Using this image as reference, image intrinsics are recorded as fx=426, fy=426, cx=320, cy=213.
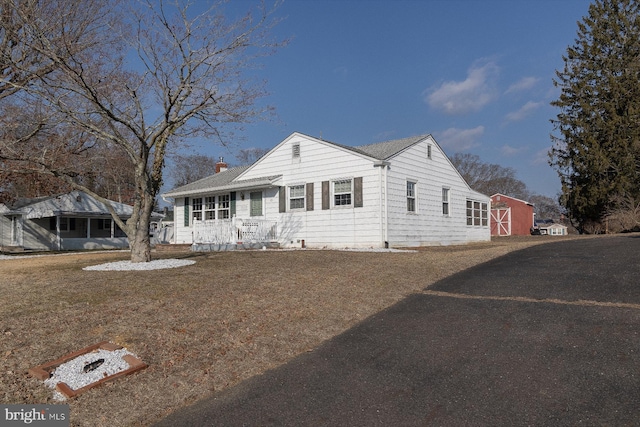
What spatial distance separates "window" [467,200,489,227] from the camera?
21672mm

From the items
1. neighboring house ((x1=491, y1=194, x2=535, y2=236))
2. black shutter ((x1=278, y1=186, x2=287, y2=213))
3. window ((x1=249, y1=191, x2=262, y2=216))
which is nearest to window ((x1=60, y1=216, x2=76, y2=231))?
window ((x1=249, y1=191, x2=262, y2=216))

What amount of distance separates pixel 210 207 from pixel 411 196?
31.2 ft

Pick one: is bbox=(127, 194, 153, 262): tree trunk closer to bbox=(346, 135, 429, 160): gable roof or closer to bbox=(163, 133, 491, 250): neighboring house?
bbox=(163, 133, 491, 250): neighboring house

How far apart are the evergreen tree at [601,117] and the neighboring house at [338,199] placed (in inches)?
509

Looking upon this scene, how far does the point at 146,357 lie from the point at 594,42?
36.2 metres

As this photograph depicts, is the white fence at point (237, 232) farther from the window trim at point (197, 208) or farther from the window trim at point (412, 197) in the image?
the window trim at point (412, 197)

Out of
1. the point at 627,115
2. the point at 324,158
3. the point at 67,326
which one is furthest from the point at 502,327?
the point at 627,115

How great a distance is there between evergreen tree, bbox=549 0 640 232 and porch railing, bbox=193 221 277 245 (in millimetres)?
21950

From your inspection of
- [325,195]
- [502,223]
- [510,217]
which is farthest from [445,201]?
[510,217]

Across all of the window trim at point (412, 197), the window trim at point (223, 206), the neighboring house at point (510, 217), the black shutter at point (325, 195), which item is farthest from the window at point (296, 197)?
the neighboring house at point (510, 217)

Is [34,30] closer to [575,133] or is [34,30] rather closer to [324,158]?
[324,158]

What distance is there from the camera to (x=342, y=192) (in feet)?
54.8

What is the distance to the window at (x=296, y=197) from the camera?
1777 cm

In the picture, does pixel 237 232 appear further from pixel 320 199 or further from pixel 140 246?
pixel 140 246
